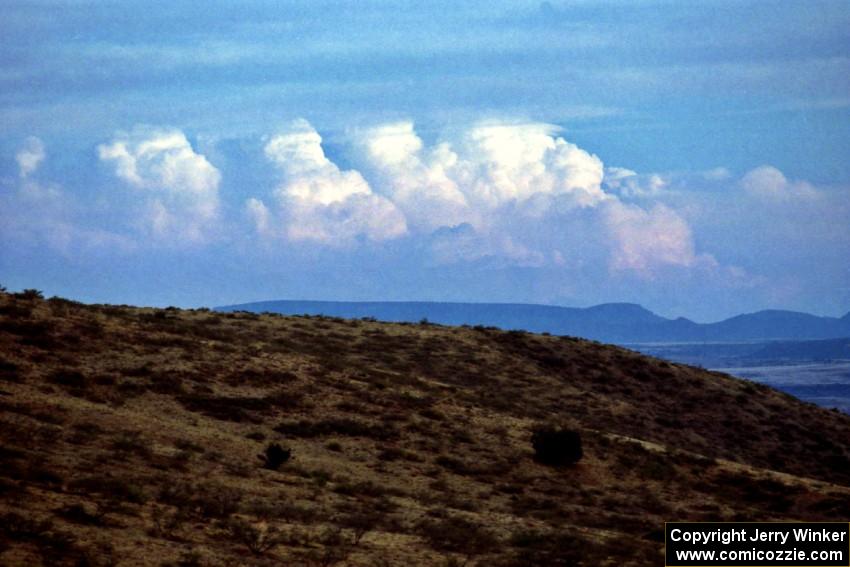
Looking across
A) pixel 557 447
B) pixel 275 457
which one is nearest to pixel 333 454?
pixel 275 457

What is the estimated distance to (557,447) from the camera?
114 feet

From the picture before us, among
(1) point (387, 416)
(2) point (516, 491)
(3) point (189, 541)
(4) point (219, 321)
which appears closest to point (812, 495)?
(2) point (516, 491)

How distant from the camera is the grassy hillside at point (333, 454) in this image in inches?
827

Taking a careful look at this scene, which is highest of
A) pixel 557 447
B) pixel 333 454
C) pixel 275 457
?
pixel 557 447

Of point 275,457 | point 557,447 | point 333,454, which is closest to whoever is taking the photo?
point 275,457

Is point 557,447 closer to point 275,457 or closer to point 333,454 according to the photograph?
point 333,454

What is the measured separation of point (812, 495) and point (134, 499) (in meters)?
23.8

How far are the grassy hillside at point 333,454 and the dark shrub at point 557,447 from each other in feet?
1.26

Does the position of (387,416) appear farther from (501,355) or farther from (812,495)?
(501,355)

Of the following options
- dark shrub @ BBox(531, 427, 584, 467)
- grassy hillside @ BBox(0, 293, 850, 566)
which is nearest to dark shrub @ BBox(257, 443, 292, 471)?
grassy hillside @ BBox(0, 293, 850, 566)

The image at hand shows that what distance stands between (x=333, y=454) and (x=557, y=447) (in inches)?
316

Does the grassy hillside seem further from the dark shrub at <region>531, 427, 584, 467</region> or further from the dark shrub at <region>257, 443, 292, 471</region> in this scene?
the dark shrub at <region>531, 427, 584, 467</region>

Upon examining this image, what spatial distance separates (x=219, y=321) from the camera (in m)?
55.7

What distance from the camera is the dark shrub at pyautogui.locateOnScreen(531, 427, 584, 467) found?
34.8 m
